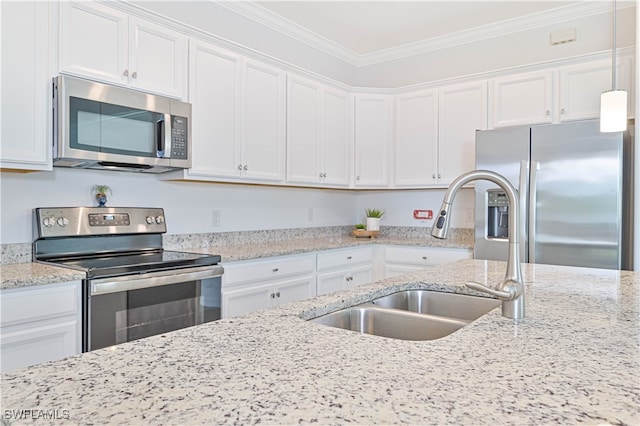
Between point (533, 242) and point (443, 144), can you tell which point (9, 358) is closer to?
point (533, 242)

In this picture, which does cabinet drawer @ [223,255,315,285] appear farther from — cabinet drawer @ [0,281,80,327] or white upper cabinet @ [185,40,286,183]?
cabinet drawer @ [0,281,80,327]

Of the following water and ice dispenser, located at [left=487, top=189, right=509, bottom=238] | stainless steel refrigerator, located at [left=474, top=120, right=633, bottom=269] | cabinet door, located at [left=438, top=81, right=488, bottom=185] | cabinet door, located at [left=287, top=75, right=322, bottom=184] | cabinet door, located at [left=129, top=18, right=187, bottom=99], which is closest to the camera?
cabinet door, located at [left=129, top=18, right=187, bottom=99]

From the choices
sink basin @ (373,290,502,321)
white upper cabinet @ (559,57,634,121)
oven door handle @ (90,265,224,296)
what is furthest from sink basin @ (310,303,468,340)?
white upper cabinet @ (559,57,634,121)

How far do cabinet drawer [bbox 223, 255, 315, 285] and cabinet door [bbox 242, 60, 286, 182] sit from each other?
2.12 feet

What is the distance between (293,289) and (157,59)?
5.75 ft

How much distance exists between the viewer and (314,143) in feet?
12.2

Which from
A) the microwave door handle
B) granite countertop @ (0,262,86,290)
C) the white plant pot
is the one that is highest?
the microwave door handle

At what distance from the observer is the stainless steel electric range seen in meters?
1.97

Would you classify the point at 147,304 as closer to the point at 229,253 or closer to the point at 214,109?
the point at 229,253

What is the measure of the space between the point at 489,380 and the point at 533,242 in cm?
257

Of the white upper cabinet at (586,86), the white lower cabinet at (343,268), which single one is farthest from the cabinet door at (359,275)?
the white upper cabinet at (586,86)

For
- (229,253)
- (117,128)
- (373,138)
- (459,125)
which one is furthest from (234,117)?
(459,125)

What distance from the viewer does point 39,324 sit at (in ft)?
5.89

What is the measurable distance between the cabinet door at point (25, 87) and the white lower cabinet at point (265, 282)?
1.17 metres
